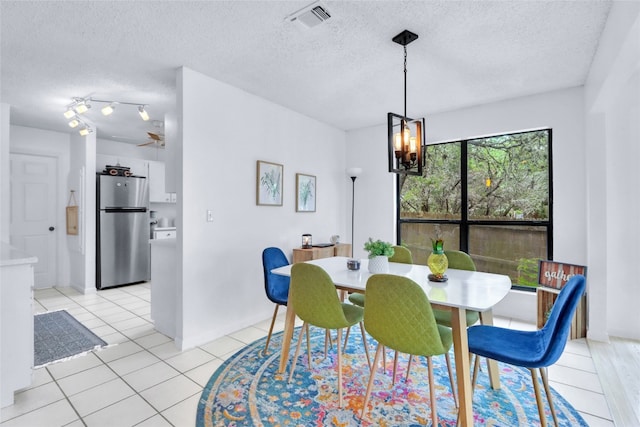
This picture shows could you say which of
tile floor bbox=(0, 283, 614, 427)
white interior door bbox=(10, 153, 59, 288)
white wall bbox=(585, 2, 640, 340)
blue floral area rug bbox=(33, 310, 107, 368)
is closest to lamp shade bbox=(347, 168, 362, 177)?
tile floor bbox=(0, 283, 614, 427)

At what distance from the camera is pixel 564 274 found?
3.08m

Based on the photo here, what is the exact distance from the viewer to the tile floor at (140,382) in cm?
192

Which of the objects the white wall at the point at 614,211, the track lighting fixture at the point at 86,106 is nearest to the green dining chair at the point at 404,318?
the white wall at the point at 614,211

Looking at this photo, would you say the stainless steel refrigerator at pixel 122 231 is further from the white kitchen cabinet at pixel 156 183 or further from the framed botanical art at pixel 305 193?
the framed botanical art at pixel 305 193

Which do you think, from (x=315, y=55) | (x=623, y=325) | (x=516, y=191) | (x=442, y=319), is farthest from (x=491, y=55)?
(x=623, y=325)

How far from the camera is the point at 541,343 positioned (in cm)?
178

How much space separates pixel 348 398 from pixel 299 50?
260 cm

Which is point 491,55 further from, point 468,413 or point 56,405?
point 56,405

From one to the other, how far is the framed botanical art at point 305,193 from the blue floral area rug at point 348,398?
2046mm

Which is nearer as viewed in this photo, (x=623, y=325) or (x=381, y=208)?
(x=623, y=325)

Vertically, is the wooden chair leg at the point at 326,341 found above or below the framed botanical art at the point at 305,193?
below

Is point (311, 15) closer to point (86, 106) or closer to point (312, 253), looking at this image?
point (312, 253)

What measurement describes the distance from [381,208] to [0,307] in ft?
13.1

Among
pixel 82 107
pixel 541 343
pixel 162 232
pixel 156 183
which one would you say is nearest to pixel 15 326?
pixel 82 107
